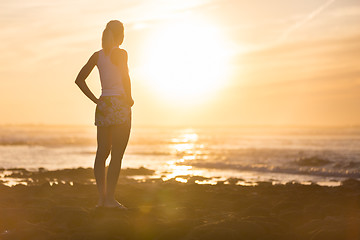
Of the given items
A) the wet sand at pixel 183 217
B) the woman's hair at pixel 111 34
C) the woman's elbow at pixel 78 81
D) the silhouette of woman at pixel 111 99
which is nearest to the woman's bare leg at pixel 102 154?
the silhouette of woman at pixel 111 99

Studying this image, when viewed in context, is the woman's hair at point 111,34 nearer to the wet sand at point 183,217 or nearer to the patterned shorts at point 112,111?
the patterned shorts at point 112,111

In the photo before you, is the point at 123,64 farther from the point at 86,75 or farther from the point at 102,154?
the point at 102,154

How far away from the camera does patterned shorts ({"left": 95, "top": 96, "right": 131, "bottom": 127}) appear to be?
609 centimetres

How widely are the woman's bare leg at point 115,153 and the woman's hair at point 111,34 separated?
41.5 inches

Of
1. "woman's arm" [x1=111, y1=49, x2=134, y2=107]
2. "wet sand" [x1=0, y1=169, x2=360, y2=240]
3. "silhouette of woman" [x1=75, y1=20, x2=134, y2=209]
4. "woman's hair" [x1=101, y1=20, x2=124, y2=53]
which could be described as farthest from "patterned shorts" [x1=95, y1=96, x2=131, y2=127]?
"wet sand" [x1=0, y1=169, x2=360, y2=240]

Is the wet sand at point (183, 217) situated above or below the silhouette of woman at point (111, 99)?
below

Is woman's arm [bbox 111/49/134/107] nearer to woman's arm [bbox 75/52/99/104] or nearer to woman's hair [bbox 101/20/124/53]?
woman's hair [bbox 101/20/124/53]

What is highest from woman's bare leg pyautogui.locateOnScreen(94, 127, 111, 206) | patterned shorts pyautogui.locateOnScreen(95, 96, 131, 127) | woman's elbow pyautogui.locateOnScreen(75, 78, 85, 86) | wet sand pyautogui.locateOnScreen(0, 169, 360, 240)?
woman's elbow pyautogui.locateOnScreen(75, 78, 85, 86)

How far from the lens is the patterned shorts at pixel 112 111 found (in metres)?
6.09

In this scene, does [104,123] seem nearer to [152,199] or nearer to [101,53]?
[101,53]

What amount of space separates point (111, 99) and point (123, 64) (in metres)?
0.49

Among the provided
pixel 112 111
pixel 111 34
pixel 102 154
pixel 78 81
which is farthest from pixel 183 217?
pixel 111 34

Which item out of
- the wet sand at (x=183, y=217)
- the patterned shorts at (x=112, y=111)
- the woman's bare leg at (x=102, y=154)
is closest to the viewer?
the wet sand at (x=183, y=217)

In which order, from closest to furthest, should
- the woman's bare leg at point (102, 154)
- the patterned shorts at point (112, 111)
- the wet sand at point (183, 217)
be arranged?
the wet sand at point (183, 217)
the patterned shorts at point (112, 111)
the woman's bare leg at point (102, 154)
